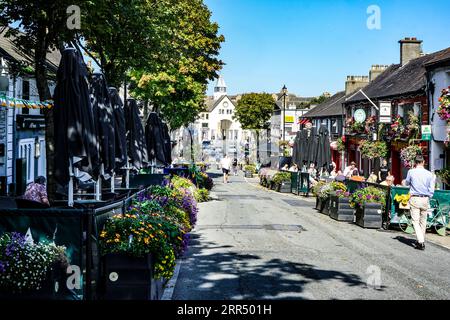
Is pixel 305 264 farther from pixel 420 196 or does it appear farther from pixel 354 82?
pixel 354 82

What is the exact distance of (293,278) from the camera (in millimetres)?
8562

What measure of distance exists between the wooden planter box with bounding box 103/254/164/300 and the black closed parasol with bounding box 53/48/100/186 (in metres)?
2.40

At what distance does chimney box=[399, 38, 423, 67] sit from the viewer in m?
39.6

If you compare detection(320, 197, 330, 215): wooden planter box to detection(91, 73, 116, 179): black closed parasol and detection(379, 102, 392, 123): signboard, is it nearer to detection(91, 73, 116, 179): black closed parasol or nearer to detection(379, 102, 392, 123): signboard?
detection(91, 73, 116, 179): black closed parasol

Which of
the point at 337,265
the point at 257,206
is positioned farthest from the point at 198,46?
the point at 337,265

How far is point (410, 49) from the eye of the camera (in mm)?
39719

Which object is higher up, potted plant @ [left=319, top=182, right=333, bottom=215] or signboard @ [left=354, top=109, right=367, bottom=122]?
signboard @ [left=354, top=109, right=367, bottom=122]

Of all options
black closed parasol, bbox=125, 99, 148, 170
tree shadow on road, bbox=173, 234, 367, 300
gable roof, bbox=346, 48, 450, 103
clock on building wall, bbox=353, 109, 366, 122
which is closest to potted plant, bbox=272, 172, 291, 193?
gable roof, bbox=346, 48, 450, 103

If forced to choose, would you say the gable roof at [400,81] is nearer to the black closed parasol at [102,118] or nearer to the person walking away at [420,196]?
the person walking away at [420,196]

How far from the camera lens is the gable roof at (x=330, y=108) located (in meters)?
48.9

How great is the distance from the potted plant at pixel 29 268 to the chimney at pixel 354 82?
45.7 metres

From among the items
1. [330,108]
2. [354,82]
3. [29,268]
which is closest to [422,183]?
[29,268]

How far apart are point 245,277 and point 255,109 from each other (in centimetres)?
9728

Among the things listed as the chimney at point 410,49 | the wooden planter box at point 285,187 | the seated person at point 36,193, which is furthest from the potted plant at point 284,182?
the seated person at point 36,193
